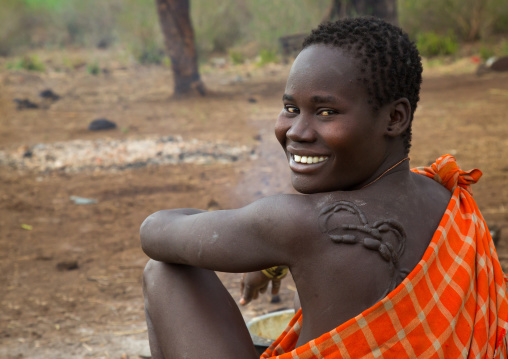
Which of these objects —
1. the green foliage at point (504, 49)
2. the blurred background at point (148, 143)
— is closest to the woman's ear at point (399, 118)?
the blurred background at point (148, 143)

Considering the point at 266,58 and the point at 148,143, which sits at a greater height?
the point at 148,143

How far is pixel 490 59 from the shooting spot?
→ 9914 millimetres

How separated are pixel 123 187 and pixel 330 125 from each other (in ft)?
13.3

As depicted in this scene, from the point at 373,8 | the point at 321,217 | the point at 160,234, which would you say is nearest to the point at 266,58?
the point at 373,8

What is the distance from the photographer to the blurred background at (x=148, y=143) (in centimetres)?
315

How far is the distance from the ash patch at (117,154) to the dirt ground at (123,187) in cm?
13

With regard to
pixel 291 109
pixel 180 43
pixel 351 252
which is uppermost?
pixel 291 109

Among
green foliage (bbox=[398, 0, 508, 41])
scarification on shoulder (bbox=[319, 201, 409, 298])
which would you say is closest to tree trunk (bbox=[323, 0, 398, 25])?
green foliage (bbox=[398, 0, 508, 41])

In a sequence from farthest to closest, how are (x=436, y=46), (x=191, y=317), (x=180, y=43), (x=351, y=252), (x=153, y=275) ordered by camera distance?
(x=436, y=46), (x=180, y=43), (x=153, y=275), (x=191, y=317), (x=351, y=252)

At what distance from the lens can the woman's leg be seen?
62.0 inches

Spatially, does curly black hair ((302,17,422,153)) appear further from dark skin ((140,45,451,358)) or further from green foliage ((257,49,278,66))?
green foliage ((257,49,278,66))

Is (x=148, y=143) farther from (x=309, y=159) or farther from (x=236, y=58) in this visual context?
(x=236, y=58)

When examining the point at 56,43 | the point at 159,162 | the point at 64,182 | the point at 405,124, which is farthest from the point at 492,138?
the point at 56,43

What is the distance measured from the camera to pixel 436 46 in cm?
1128
